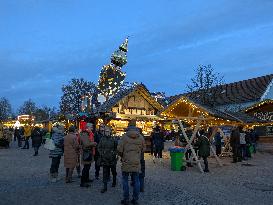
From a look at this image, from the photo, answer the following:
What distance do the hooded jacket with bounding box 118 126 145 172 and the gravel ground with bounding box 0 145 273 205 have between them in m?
0.93

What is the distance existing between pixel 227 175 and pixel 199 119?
9.48ft

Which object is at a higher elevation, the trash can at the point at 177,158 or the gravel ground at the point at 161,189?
the trash can at the point at 177,158

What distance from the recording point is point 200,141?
15.8 meters

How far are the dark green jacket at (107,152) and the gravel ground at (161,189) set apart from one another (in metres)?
0.79

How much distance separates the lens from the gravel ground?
937cm

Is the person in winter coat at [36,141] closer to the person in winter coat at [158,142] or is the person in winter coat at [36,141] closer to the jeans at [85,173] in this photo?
the person in winter coat at [158,142]

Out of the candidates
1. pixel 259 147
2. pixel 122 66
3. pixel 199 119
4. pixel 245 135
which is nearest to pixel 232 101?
pixel 122 66

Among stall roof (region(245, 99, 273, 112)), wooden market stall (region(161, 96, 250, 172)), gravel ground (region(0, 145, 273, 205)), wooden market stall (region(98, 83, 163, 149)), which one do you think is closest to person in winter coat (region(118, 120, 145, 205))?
gravel ground (region(0, 145, 273, 205))

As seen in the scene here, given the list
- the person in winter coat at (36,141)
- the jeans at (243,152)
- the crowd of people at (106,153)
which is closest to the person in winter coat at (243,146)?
the jeans at (243,152)

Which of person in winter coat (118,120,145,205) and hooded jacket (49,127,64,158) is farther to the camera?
hooded jacket (49,127,64,158)

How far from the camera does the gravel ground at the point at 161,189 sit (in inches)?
369

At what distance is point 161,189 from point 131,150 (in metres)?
2.69

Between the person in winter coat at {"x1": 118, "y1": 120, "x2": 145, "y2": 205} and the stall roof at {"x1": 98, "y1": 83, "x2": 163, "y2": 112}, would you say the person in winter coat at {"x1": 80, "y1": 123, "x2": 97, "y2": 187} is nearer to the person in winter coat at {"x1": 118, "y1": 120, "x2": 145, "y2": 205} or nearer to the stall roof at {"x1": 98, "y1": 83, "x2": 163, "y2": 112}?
the person in winter coat at {"x1": 118, "y1": 120, "x2": 145, "y2": 205}

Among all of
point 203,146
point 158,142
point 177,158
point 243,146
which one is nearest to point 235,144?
point 243,146
